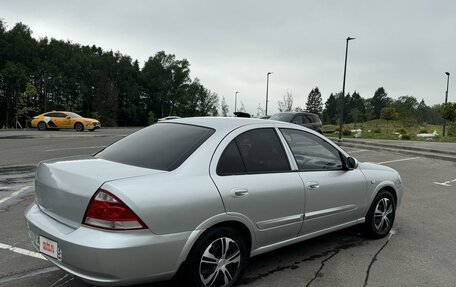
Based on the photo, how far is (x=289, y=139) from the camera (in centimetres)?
407

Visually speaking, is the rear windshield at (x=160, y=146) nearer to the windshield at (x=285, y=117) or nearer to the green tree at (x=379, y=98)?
the windshield at (x=285, y=117)

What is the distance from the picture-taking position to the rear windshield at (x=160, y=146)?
3.29 metres

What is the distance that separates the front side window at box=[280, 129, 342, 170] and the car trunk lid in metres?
1.61

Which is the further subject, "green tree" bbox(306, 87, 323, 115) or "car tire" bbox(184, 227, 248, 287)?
"green tree" bbox(306, 87, 323, 115)

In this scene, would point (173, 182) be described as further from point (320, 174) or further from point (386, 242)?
point (386, 242)

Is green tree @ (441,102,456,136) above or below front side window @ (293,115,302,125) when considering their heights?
above

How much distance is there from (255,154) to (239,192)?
520mm

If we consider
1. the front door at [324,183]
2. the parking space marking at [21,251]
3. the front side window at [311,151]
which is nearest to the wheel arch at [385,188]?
the front door at [324,183]

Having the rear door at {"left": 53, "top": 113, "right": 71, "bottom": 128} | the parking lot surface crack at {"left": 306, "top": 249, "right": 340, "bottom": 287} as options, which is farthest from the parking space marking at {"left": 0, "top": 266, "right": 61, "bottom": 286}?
the rear door at {"left": 53, "top": 113, "right": 71, "bottom": 128}

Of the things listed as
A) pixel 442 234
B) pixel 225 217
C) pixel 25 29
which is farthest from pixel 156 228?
pixel 25 29

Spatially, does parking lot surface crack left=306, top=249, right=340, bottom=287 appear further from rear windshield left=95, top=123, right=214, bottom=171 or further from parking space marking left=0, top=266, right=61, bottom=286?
parking space marking left=0, top=266, right=61, bottom=286

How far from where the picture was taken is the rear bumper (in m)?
2.68

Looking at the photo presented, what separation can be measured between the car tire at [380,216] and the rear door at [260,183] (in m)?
1.49

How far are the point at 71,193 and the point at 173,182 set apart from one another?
785 millimetres
